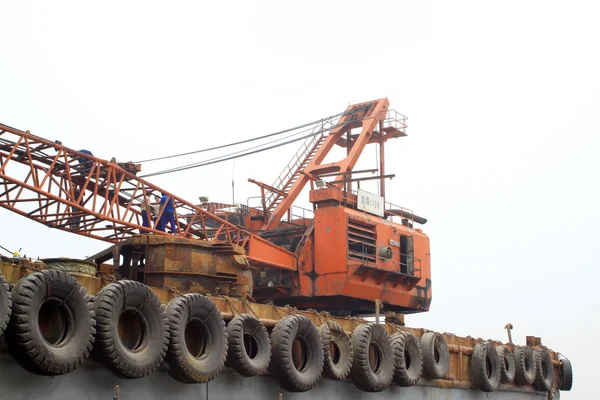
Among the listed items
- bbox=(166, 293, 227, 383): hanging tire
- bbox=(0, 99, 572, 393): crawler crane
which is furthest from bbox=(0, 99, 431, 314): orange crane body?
bbox=(166, 293, 227, 383): hanging tire

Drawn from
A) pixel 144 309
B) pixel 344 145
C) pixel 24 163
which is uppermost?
pixel 344 145

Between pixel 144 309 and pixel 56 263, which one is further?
pixel 56 263

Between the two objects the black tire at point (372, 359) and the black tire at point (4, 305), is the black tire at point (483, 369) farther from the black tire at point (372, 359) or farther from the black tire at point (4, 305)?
the black tire at point (4, 305)

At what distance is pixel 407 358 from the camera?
70.9 ft

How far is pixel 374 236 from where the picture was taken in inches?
1178

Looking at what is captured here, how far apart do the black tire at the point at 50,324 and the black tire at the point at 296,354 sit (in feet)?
15.8

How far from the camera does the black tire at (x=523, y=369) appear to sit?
2662 cm

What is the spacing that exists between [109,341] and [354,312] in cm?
1828

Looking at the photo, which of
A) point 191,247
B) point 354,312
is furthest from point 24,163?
point 354,312

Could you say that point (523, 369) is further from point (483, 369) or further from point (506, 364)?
point (483, 369)

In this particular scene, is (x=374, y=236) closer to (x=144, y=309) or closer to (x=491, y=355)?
(x=491, y=355)

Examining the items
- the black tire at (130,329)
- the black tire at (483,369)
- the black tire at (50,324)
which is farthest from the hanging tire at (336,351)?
the black tire at (483,369)

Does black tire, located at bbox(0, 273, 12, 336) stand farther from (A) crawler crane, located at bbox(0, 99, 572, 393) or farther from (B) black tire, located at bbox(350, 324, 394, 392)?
(B) black tire, located at bbox(350, 324, 394, 392)

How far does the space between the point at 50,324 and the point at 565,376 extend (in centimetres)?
2277
